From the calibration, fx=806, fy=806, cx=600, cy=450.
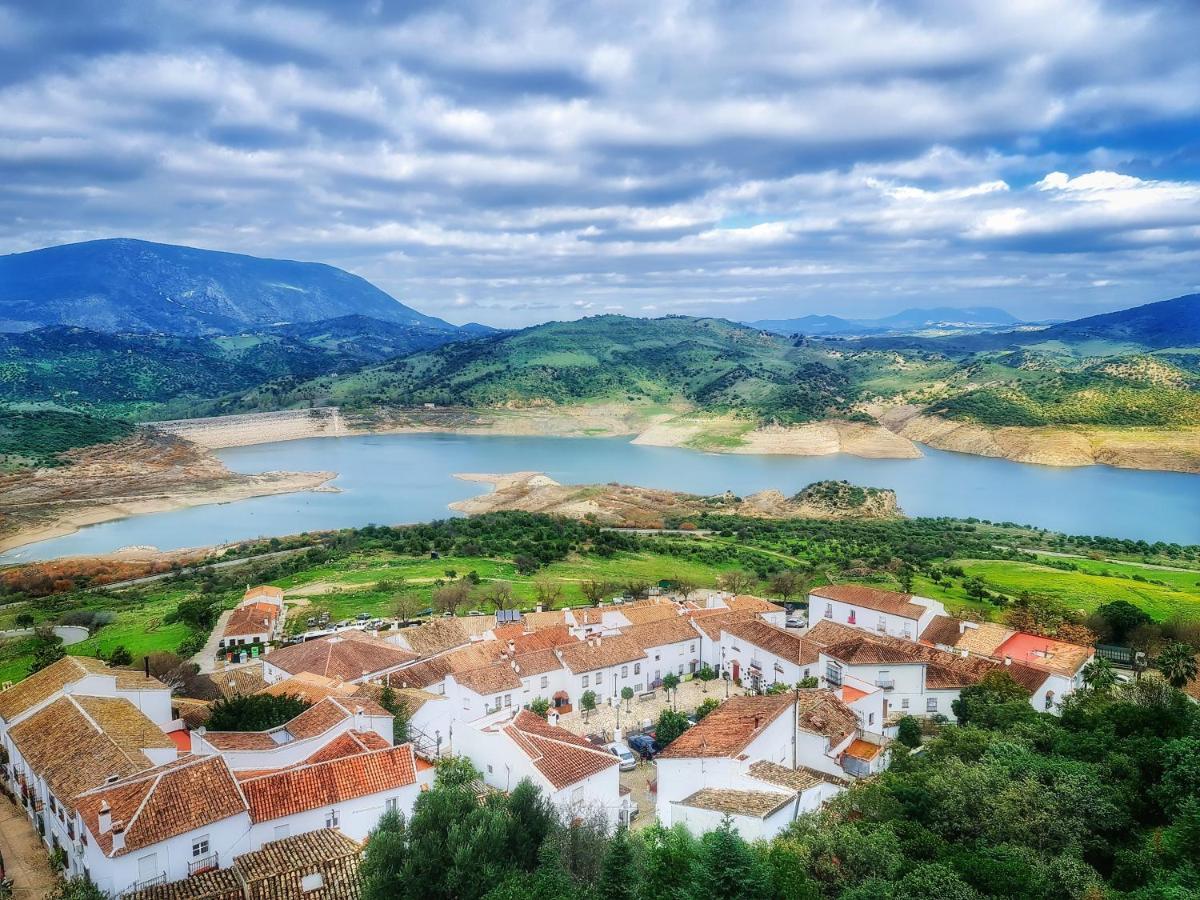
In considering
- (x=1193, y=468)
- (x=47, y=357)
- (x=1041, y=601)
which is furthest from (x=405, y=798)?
(x=47, y=357)

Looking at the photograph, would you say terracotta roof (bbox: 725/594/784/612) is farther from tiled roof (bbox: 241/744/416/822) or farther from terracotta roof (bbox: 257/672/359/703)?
tiled roof (bbox: 241/744/416/822)

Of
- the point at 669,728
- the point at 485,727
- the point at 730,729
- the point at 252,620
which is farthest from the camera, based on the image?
the point at 252,620

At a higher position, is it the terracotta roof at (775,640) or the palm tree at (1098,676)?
the palm tree at (1098,676)

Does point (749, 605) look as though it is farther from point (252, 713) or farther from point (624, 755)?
point (252, 713)

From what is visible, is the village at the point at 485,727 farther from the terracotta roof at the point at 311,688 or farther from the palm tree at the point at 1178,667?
the palm tree at the point at 1178,667

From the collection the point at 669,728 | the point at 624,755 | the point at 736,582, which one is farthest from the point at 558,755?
the point at 736,582

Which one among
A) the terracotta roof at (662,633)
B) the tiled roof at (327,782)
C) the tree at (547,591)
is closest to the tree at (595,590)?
the tree at (547,591)
